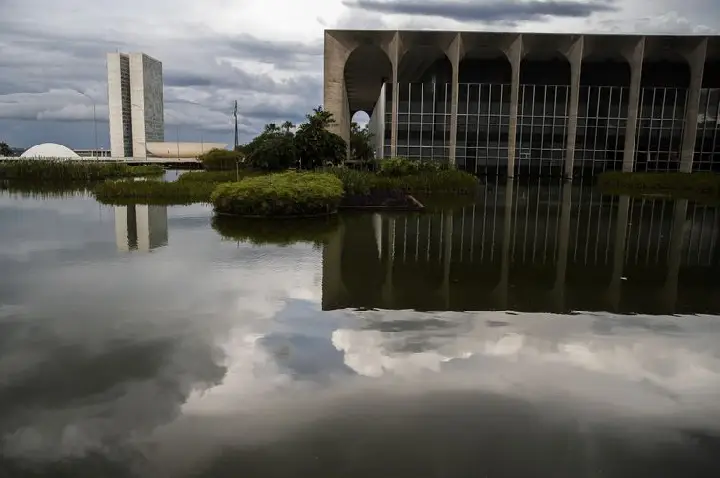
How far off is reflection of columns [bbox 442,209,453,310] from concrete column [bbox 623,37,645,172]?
1153 inches

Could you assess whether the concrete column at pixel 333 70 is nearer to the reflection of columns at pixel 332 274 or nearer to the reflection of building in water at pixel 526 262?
the reflection of building in water at pixel 526 262

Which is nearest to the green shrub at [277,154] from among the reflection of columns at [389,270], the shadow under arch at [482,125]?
the shadow under arch at [482,125]

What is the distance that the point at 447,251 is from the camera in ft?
40.8

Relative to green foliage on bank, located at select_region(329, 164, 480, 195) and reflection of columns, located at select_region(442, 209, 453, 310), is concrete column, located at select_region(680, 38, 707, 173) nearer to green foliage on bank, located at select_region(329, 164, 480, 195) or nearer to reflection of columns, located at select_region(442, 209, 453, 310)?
green foliage on bank, located at select_region(329, 164, 480, 195)

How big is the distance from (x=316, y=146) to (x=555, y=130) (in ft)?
74.9

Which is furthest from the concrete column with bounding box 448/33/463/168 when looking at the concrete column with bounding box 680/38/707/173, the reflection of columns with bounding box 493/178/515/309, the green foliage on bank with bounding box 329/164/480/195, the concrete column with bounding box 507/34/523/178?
the reflection of columns with bounding box 493/178/515/309

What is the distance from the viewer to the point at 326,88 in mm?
41812

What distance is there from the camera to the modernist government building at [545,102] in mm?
41469

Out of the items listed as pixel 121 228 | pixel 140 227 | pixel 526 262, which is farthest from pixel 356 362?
pixel 121 228

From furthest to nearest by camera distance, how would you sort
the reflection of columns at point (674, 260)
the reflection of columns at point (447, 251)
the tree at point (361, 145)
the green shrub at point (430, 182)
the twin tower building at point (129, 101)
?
the twin tower building at point (129, 101), the tree at point (361, 145), the green shrub at point (430, 182), the reflection of columns at point (447, 251), the reflection of columns at point (674, 260)

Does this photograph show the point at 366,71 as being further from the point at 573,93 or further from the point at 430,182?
the point at 430,182

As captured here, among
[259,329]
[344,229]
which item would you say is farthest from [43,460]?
[344,229]

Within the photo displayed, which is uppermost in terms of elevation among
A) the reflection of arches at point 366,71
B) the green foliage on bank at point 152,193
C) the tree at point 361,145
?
the reflection of arches at point 366,71

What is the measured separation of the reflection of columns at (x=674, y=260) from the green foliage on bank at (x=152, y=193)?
56.9 ft
